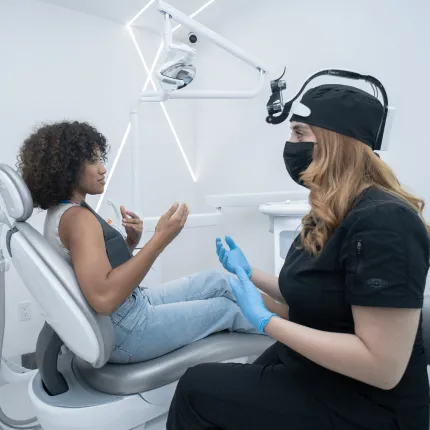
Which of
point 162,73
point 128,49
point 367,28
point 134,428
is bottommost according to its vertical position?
point 134,428

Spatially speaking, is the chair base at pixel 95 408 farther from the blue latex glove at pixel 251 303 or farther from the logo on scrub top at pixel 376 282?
the logo on scrub top at pixel 376 282

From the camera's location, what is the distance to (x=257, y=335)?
4.06ft

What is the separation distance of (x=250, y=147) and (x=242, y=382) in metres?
1.93

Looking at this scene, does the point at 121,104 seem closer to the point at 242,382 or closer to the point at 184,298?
the point at 184,298

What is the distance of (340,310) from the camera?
0.80 meters

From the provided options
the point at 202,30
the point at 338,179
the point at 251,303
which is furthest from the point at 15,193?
the point at 202,30

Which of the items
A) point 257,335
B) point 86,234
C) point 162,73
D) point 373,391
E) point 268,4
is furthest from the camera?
point 268,4

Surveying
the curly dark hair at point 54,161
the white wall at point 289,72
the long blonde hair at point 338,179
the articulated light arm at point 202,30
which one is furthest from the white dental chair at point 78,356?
the white wall at point 289,72

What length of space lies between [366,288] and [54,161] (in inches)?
35.3

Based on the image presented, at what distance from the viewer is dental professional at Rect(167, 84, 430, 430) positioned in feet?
2.33

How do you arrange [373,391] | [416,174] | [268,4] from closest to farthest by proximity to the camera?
[373,391] → [416,174] → [268,4]

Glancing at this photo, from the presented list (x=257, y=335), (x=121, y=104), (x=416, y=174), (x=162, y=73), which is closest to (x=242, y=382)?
(x=257, y=335)

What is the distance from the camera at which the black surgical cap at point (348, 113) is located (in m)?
0.86

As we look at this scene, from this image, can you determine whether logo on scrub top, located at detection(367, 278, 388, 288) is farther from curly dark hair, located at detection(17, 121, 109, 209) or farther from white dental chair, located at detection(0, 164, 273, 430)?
curly dark hair, located at detection(17, 121, 109, 209)
